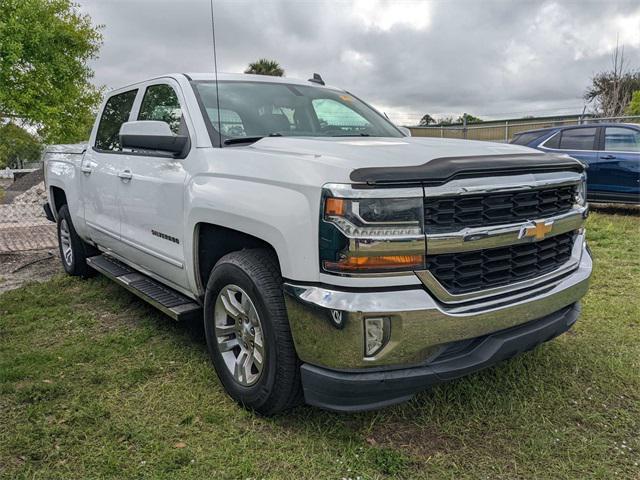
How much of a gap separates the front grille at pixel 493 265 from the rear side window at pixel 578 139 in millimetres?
7164

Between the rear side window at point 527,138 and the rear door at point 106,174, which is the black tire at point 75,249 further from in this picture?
the rear side window at point 527,138

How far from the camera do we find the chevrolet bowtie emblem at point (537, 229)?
7.91ft

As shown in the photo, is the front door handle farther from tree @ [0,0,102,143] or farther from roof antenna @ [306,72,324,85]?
tree @ [0,0,102,143]

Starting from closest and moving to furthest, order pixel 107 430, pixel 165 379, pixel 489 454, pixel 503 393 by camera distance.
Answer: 1. pixel 489 454
2. pixel 107 430
3. pixel 503 393
4. pixel 165 379

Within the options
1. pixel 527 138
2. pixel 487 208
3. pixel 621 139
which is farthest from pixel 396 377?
pixel 527 138

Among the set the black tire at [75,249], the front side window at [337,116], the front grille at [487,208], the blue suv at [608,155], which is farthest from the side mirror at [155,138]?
the blue suv at [608,155]

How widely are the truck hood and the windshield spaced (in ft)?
1.31

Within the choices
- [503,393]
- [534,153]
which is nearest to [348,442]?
[503,393]

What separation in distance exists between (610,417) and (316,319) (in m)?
1.75

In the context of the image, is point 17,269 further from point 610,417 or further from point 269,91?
point 610,417

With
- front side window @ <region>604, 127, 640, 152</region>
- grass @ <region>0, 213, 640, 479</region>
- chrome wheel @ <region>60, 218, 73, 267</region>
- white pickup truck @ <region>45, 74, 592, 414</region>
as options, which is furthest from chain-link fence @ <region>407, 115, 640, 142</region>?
white pickup truck @ <region>45, 74, 592, 414</region>

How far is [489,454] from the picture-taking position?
2.41 m

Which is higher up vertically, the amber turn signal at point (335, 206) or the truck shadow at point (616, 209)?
the amber turn signal at point (335, 206)

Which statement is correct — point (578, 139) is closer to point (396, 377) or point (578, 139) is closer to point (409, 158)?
point (409, 158)
